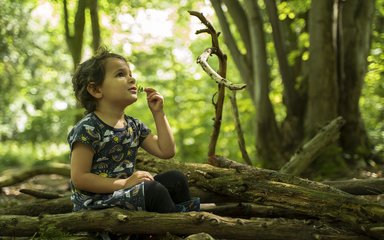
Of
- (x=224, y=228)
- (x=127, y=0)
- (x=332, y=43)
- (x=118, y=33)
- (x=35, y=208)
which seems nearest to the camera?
(x=224, y=228)

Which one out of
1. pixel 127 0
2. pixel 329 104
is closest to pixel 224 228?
pixel 329 104

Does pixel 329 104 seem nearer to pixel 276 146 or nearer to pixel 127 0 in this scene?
pixel 276 146

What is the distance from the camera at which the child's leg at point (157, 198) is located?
2.76 metres

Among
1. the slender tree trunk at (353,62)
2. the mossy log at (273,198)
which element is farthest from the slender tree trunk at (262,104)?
the mossy log at (273,198)

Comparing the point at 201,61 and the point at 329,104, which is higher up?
the point at 201,61

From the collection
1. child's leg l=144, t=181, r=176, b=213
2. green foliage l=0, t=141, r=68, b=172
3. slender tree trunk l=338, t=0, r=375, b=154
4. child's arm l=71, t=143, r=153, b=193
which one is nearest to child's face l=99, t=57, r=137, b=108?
child's arm l=71, t=143, r=153, b=193

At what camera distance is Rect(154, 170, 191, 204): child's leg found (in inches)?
119

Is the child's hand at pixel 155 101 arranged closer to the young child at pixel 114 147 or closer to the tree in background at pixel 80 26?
the young child at pixel 114 147

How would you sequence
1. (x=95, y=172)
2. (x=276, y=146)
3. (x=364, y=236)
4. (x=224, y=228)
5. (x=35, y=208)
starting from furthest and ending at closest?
1. (x=276, y=146)
2. (x=35, y=208)
3. (x=95, y=172)
4. (x=224, y=228)
5. (x=364, y=236)

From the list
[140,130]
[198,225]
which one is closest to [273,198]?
[198,225]

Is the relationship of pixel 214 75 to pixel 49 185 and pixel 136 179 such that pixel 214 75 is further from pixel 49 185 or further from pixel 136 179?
pixel 49 185

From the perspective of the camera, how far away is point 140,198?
2797mm

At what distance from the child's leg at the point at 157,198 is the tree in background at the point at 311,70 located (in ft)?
12.4

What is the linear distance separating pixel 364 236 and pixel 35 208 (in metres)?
2.43
